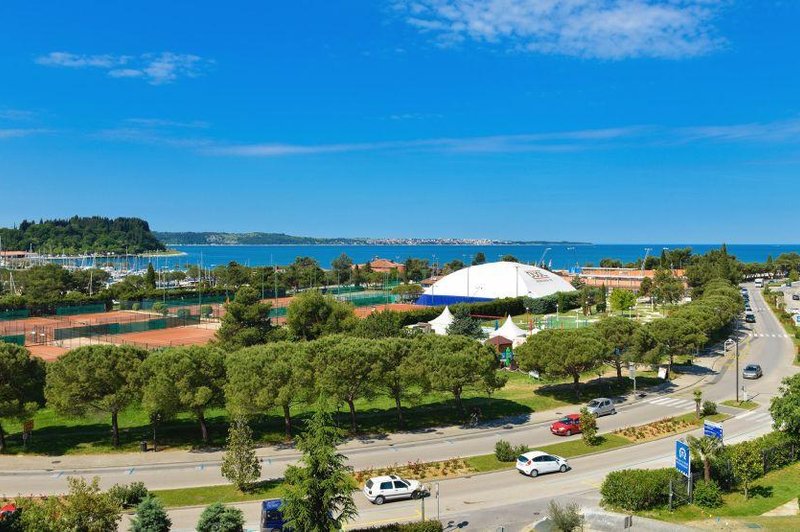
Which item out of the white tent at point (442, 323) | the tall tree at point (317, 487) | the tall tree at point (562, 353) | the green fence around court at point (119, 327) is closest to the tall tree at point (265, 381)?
the tall tree at point (317, 487)

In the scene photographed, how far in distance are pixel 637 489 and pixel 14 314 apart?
95.8 m

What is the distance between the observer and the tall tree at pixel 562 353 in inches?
1668

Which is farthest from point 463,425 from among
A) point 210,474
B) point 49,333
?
point 49,333

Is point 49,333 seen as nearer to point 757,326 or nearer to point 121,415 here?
point 121,415

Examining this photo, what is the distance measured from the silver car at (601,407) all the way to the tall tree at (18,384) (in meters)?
34.4

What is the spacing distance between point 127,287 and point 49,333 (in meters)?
49.1

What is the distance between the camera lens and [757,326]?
8431 cm

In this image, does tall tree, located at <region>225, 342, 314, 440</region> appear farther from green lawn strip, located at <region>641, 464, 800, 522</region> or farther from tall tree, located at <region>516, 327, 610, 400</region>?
green lawn strip, located at <region>641, 464, 800, 522</region>

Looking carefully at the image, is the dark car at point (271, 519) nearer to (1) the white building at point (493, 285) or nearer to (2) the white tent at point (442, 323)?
(2) the white tent at point (442, 323)

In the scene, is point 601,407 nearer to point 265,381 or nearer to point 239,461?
point 265,381

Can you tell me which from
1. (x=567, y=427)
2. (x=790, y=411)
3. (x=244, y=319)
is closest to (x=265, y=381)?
(x=567, y=427)

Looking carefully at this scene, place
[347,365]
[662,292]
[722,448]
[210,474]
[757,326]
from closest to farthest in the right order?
1. [722,448]
2. [210,474]
3. [347,365]
4. [757,326]
5. [662,292]

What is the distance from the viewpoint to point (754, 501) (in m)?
25.8

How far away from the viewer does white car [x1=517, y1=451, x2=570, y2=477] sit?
29.1m
